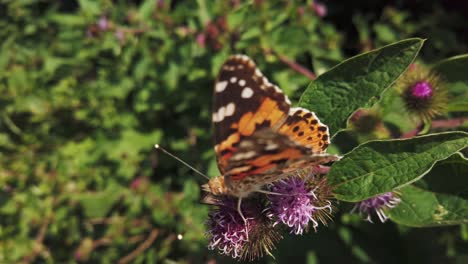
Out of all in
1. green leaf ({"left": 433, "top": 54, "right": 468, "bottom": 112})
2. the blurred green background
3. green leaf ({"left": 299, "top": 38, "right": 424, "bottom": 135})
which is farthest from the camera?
the blurred green background

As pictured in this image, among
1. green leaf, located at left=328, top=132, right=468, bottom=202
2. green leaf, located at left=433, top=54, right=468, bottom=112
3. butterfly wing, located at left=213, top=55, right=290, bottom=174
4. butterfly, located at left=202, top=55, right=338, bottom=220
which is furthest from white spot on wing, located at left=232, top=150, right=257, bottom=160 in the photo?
green leaf, located at left=433, top=54, right=468, bottom=112

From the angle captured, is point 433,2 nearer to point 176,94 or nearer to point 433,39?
point 433,39

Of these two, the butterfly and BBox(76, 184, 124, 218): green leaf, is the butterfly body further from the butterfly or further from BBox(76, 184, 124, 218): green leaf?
BBox(76, 184, 124, 218): green leaf

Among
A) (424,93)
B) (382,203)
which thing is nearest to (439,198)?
(382,203)

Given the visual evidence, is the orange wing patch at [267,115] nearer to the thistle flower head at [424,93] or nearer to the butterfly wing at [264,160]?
the butterfly wing at [264,160]

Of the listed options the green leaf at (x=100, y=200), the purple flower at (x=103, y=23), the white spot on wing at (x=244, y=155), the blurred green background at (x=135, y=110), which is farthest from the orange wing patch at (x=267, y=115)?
the green leaf at (x=100, y=200)

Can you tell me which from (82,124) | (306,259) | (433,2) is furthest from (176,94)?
(433,2)
